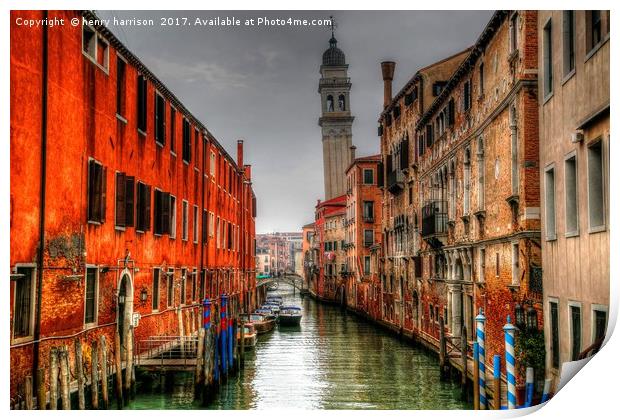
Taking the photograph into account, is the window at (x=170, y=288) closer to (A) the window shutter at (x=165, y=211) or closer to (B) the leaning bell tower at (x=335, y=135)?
(A) the window shutter at (x=165, y=211)

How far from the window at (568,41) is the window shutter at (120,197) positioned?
6514mm

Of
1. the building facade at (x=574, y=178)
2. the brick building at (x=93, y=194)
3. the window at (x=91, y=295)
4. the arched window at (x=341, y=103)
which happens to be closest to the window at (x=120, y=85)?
the brick building at (x=93, y=194)

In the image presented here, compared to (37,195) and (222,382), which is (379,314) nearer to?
(222,382)

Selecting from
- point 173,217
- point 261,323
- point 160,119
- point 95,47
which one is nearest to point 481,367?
point 95,47

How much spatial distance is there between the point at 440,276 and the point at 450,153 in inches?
116

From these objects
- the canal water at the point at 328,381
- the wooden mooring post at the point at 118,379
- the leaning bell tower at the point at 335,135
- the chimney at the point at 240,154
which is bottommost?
the canal water at the point at 328,381

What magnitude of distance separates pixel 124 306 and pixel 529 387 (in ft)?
21.9

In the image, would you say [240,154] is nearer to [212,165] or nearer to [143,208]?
[212,165]

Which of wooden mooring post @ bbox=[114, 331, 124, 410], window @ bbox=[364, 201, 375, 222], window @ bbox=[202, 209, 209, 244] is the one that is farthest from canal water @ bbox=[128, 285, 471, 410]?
window @ bbox=[364, 201, 375, 222]

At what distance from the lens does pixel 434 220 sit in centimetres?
1775

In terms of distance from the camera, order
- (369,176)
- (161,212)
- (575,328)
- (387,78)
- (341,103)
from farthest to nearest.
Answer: (341,103), (369,176), (387,78), (161,212), (575,328)

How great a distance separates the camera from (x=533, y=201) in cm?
1129

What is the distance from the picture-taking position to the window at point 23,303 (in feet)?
28.3

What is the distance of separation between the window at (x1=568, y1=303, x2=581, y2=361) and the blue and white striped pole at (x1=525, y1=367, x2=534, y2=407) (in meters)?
0.93
